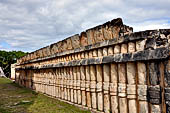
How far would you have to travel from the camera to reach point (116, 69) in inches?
193

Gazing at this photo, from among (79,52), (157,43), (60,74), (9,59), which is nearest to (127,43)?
(157,43)

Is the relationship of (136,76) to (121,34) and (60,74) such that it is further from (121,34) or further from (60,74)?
(60,74)

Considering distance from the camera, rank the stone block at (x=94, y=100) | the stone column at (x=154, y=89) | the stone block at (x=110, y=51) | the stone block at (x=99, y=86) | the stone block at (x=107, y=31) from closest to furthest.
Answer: the stone column at (x=154, y=89), the stone block at (x=110, y=51), the stone block at (x=107, y=31), the stone block at (x=99, y=86), the stone block at (x=94, y=100)

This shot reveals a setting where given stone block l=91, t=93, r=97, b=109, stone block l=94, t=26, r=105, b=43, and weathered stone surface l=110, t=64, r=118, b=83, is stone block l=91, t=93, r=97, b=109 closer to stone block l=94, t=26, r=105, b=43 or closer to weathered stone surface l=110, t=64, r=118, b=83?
weathered stone surface l=110, t=64, r=118, b=83

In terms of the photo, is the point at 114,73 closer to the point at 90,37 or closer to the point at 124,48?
the point at 124,48

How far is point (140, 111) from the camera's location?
4.15m

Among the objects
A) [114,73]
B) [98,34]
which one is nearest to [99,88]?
[114,73]

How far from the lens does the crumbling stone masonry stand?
12.7ft

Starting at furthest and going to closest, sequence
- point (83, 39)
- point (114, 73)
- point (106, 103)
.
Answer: point (83, 39), point (106, 103), point (114, 73)

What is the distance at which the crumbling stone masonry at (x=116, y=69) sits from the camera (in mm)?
3867

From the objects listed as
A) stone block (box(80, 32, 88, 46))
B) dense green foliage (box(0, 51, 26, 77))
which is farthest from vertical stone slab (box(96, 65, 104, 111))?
dense green foliage (box(0, 51, 26, 77))

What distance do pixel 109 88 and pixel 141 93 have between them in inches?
44.6

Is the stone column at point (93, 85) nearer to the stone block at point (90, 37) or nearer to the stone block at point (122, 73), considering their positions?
the stone block at point (90, 37)

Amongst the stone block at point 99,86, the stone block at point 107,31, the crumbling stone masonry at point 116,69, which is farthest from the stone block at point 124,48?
the stone block at point 99,86
